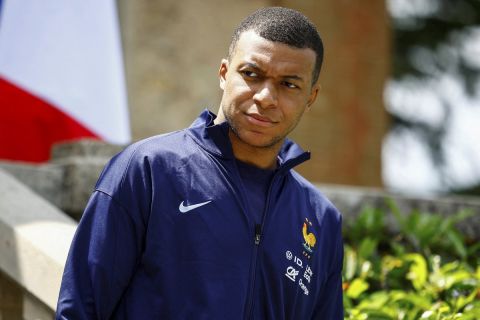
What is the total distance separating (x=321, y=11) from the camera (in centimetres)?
797

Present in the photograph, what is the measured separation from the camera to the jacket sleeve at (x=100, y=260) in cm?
219

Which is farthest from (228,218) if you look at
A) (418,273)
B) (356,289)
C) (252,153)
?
(418,273)

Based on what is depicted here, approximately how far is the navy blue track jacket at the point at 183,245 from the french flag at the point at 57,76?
3376mm

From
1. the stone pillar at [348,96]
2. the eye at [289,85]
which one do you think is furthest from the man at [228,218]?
the stone pillar at [348,96]

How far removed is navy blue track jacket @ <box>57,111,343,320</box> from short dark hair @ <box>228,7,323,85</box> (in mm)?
290

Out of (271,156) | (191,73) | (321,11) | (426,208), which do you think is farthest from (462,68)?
(271,156)

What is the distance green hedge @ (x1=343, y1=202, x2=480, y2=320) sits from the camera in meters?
3.45

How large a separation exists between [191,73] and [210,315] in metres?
5.05

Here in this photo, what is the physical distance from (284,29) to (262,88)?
180 mm

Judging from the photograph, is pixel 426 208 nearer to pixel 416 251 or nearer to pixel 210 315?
pixel 416 251

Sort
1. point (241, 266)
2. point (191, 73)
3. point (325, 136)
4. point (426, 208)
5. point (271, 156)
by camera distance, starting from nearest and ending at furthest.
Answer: point (241, 266) → point (271, 156) → point (426, 208) → point (191, 73) → point (325, 136)

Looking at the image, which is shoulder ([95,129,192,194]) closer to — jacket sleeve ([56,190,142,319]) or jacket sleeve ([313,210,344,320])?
jacket sleeve ([56,190,142,319])

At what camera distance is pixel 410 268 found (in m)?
4.07

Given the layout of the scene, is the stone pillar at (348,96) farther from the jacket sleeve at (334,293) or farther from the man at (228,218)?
the man at (228,218)
